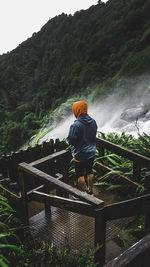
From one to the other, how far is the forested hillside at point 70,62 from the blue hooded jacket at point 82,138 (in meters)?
11.3

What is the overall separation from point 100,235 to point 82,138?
1.71 metres

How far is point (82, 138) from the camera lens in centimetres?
341

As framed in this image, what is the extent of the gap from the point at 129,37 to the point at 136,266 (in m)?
19.5

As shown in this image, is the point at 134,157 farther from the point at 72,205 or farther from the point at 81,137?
the point at 72,205

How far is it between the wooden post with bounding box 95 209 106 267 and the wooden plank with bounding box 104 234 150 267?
0.69 m

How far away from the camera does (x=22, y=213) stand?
10.3 feet

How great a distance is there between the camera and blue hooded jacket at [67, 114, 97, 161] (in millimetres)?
3355

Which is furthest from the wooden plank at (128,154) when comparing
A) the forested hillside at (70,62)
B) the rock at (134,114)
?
the forested hillside at (70,62)

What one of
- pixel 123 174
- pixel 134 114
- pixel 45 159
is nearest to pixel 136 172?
pixel 123 174

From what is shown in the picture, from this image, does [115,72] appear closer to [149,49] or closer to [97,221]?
[149,49]

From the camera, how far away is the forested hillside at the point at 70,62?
53.5 feet

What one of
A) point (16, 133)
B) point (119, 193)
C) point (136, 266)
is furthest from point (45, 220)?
point (16, 133)

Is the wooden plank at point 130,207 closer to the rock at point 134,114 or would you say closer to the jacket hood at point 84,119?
the jacket hood at point 84,119

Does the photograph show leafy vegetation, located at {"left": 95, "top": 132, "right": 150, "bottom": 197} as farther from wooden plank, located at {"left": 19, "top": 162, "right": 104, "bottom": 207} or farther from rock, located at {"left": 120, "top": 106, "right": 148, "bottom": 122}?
rock, located at {"left": 120, "top": 106, "right": 148, "bottom": 122}
